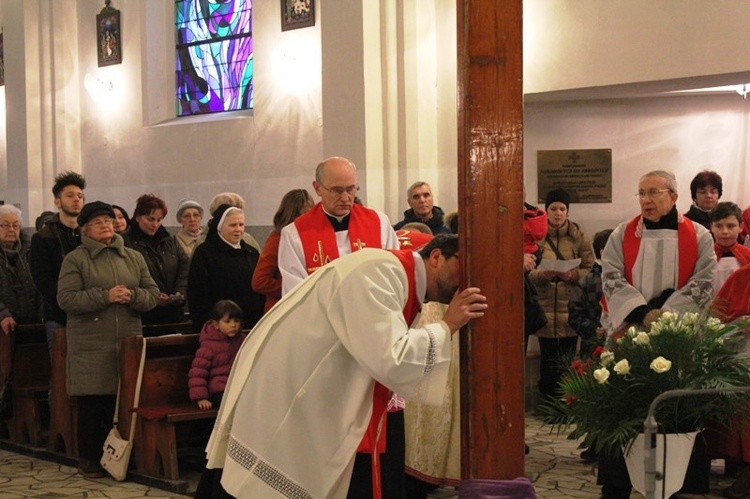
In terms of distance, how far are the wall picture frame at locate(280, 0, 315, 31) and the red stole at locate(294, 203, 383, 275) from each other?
6.34m

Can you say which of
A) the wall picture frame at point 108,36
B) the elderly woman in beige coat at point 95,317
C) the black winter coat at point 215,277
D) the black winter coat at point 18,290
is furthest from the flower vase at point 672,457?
the wall picture frame at point 108,36

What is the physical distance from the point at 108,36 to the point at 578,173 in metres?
6.79

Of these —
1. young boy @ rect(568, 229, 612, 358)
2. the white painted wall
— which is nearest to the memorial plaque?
the white painted wall

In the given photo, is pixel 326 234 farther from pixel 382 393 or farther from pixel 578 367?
pixel 382 393

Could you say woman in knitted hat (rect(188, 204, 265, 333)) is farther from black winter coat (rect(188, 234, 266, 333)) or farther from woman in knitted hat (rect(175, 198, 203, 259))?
woman in knitted hat (rect(175, 198, 203, 259))

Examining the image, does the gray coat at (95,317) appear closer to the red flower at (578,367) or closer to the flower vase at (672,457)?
the red flower at (578,367)

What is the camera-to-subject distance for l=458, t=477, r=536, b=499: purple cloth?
3865mm

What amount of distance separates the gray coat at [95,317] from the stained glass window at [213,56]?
20.6 ft

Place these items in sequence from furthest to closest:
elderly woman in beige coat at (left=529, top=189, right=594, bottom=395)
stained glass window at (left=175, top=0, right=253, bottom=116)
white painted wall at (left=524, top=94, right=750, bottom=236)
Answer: stained glass window at (left=175, top=0, right=253, bottom=116), white painted wall at (left=524, top=94, right=750, bottom=236), elderly woman in beige coat at (left=529, top=189, right=594, bottom=395)

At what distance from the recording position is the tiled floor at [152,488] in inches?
278

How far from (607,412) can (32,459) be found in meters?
4.66

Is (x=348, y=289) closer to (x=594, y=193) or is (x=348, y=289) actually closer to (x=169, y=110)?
(x=594, y=193)

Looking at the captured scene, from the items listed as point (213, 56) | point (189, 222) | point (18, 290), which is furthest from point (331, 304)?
point (213, 56)

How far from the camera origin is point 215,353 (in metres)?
7.51
